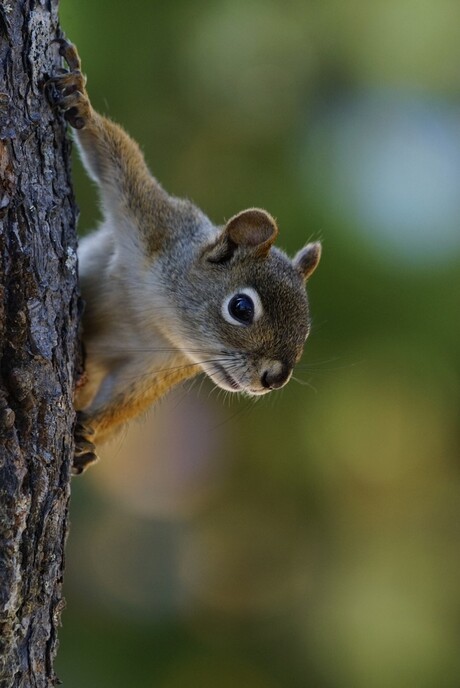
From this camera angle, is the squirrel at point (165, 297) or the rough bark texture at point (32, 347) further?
the squirrel at point (165, 297)

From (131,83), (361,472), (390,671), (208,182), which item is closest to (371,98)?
(208,182)

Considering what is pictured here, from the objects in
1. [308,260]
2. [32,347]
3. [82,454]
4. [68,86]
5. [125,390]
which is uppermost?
[68,86]

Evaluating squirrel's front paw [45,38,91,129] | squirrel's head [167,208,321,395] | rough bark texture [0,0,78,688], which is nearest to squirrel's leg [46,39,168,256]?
squirrel's head [167,208,321,395]

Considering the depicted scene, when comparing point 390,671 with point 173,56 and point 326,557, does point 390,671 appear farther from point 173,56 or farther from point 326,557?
point 173,56

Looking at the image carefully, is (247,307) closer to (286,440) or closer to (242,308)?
(242,308)

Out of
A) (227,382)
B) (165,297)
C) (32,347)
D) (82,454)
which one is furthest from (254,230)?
(32,347)

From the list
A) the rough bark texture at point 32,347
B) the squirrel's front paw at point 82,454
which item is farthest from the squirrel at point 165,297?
the rough bark texture at point 32,347

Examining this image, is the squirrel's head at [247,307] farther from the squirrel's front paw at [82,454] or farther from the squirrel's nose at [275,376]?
the squirrel's front paw at [82,454]
